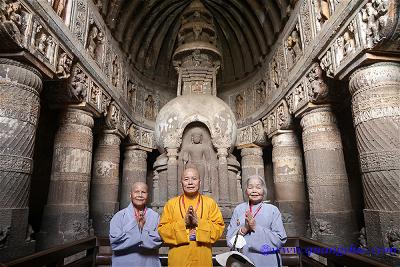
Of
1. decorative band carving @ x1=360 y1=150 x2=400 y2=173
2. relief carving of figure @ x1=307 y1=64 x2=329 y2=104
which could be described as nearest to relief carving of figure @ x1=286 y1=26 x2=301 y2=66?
relief carving of figure @ x1=307 y1=64 x2=329 y2=104

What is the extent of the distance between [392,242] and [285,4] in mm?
7239

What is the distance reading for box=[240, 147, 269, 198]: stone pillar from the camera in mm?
11570

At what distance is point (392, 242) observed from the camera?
405cm

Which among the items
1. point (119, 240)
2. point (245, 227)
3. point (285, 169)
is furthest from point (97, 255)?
point (285, 169)

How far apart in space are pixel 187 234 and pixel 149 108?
427 inches

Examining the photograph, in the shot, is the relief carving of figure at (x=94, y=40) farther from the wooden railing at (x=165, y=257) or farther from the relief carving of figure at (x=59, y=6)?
the wooden railing at (x=165, y=257)

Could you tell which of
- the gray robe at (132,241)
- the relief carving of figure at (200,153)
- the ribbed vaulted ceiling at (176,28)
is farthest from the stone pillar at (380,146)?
the ribbed vaulted ceiling at (176,28)

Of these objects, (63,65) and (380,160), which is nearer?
(380,160)

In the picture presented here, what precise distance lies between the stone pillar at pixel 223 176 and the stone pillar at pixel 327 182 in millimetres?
2138

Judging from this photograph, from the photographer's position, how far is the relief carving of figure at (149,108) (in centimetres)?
1305

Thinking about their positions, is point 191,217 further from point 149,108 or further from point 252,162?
point 149,108

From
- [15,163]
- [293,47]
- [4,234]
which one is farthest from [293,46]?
[4,234]

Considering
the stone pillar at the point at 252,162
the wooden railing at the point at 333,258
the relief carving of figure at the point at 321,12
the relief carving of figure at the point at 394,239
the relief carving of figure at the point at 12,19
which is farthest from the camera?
the stone pillar at the point at 252,162

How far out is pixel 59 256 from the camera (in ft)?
11.0
